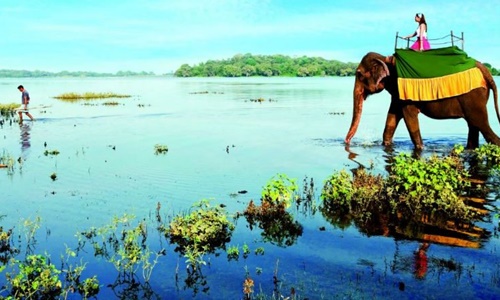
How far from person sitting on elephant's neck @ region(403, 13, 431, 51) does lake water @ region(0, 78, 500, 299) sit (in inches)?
147

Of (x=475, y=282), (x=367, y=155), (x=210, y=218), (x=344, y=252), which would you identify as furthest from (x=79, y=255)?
(x=367, y=155)

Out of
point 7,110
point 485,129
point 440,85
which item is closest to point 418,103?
point 440,85

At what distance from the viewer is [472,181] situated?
13086 millimetres

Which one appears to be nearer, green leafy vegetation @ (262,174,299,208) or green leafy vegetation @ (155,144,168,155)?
green leafy vegetation @ (262,174,299,208)

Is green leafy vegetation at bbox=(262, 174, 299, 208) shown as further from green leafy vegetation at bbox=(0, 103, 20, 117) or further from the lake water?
green leafy vegetation at bbox=(0, 103, 20, 117)

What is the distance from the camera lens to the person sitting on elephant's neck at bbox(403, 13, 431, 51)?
18.0 m

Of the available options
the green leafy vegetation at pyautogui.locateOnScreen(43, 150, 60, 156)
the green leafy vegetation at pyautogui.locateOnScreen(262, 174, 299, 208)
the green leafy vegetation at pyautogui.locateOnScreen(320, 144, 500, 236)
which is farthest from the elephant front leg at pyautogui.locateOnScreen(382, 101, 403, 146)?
the green leafy vegetation at pyautogui.locateOnScreen(43, 150, 60, 156)

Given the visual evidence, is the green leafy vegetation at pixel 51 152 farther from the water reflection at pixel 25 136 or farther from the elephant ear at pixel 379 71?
the elephant ear at pixel 379 71

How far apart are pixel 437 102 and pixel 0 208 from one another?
13.8 m

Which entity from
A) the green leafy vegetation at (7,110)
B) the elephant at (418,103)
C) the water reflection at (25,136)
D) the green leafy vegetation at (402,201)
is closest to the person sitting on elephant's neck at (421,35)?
the elephant at (418,103)

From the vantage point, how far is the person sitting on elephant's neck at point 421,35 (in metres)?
18.0

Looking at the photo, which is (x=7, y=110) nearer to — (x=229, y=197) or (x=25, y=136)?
(x=25, y=136)

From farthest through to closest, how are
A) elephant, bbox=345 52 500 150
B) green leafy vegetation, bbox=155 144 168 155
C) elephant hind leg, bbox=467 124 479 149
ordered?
green leafy vegetation, bbox=155 144 168 155
elephant hind leg, bbox=467 124 479 149
elephant, bbox=345 52 500 150

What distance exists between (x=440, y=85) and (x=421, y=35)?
246 cm
